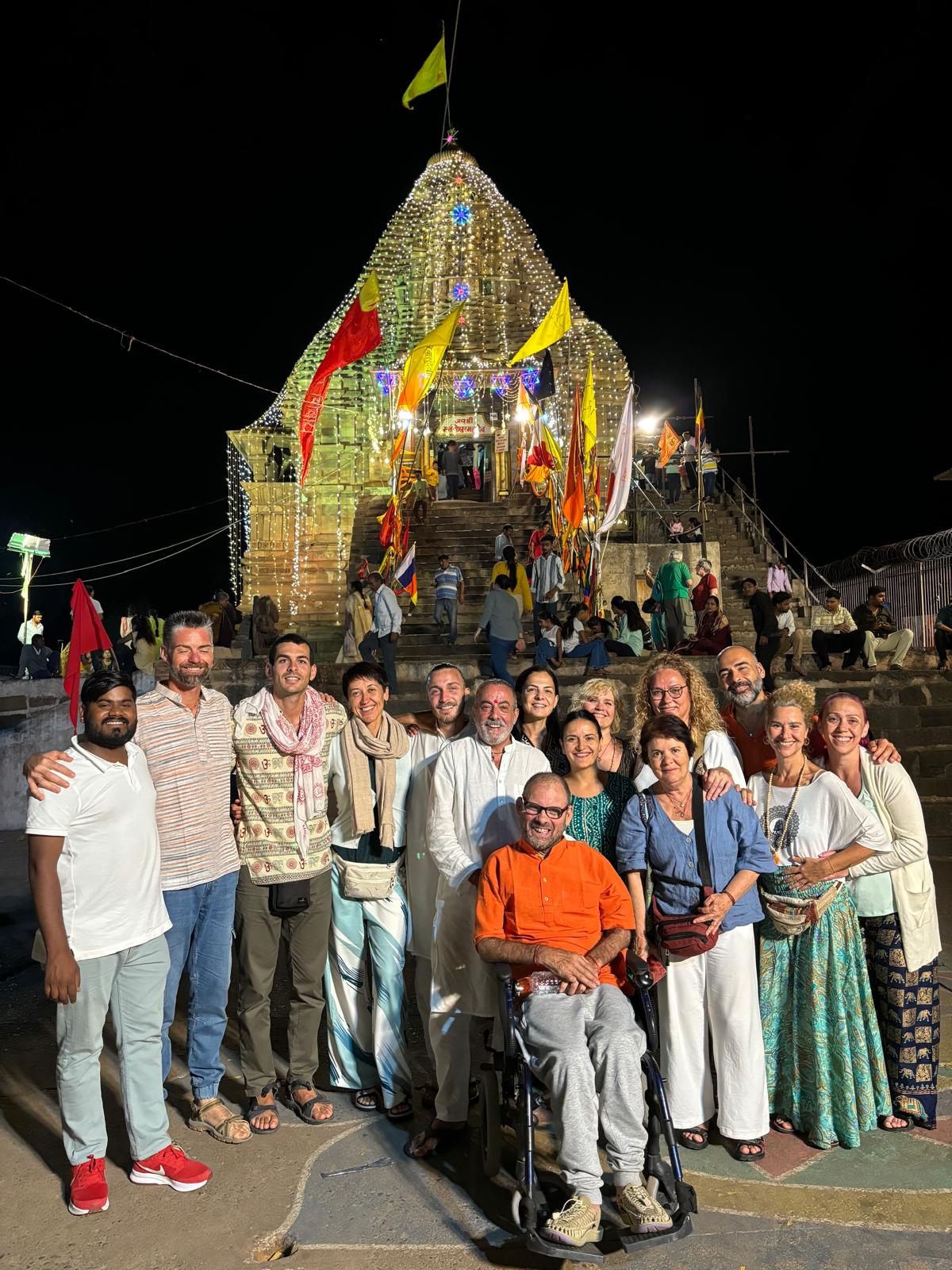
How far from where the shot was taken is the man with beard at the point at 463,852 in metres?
3.74

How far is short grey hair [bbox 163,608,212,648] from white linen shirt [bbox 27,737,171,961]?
56cm

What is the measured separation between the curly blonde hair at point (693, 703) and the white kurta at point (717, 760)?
50 millimetres

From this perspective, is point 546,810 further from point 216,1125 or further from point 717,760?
point 216,1125

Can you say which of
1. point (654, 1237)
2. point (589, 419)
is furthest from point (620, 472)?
point (654, 1237)

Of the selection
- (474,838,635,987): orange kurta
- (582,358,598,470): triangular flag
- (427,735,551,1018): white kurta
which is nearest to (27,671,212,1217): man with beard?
(427,735,551,1018): white kurta

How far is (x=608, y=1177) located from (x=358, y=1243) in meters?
0.89

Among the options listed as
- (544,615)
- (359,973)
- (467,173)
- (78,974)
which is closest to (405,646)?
(544,615)

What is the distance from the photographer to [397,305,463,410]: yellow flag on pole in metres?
13.8

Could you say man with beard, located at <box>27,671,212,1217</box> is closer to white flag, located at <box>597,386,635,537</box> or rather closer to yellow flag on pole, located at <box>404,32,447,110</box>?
white flag, located at <box>597,386,635,537</box>

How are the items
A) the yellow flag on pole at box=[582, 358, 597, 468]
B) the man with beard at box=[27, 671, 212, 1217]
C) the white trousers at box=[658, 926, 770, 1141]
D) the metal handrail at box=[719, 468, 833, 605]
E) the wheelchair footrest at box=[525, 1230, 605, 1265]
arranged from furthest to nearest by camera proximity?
the metal handrail at box=[719, 468, 833, 605], the yellow flag on pole at box=[582, 358, 597, 468], the white trousers at box=[658, 926, 770, 1141], the man with beard at box=[27, 671, 212, 1217], the wheelchair footrest at box=[525, 1230, 605, 1265]

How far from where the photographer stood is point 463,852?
3.84 metres

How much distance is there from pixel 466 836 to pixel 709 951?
40.3 inches

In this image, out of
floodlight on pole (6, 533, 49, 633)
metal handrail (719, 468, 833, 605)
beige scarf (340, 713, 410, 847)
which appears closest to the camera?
beige scarf (340, 713, 410, 847)

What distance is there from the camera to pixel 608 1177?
3.42 meters
